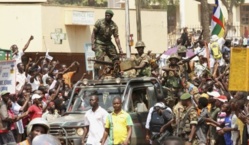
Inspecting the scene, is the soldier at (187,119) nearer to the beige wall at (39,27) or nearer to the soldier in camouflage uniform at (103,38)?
the soldier in camouflage uniform at (103,38)

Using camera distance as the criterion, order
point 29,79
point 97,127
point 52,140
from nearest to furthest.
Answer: point 52,140 < point 97,127 < point 29,79

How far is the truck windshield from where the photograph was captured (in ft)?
53.3

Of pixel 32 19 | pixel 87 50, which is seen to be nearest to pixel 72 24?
pixel 32 19

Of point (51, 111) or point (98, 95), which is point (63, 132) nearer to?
point (98, 95)

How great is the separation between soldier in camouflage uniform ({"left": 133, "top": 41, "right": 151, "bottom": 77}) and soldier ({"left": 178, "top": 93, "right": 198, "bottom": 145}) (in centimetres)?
192

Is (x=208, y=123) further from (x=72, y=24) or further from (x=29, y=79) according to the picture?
(x=72, y=24)

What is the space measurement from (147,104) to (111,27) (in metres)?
2.25

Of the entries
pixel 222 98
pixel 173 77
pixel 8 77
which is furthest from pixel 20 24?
pixel 222 98

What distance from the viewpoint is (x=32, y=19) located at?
108 feet

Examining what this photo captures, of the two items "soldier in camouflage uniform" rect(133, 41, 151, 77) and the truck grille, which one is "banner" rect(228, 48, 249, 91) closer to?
the truck grille

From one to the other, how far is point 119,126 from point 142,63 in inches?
126

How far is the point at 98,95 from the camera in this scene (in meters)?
16.5

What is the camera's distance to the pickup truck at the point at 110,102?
15.7m

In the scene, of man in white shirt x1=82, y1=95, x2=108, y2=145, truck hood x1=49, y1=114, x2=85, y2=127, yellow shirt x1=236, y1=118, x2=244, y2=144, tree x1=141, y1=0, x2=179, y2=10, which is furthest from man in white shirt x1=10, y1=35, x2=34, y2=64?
tree x1=141, y1=0, x2=179, y2=10
